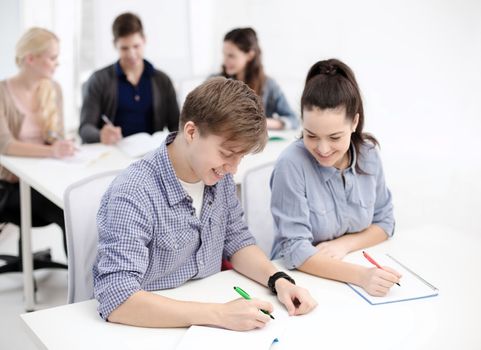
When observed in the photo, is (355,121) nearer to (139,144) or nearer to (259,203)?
(259,203)

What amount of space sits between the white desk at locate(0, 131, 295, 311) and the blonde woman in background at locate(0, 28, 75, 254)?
67mm

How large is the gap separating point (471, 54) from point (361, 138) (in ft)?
4.12

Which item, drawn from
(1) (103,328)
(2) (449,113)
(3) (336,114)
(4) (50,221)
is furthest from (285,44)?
(1) (103,328)

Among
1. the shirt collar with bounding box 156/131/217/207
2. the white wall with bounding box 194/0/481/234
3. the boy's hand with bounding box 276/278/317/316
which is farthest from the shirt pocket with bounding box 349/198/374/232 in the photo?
the white wall with bounding box 194/0/481/234

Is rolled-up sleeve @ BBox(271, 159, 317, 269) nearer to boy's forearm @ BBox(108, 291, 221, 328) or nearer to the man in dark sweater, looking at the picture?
boy's forearm @ BBox(108, 291, 221, 328)

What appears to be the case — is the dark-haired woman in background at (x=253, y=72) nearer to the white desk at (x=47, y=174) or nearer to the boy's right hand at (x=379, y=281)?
the white desk at (x=47, y=174)

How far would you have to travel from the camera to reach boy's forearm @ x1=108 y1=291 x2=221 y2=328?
1.33 meters

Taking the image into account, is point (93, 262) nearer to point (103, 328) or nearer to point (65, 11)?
point (103, 328)

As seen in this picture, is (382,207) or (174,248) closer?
(174,248)

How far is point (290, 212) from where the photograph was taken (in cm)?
177

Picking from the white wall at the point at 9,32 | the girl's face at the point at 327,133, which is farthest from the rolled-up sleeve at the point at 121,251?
the white wall at the point at 9,32

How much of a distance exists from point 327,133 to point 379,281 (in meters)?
0.43

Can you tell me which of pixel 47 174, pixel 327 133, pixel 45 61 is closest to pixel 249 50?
pixel 45 61

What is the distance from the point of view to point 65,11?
157 inches
